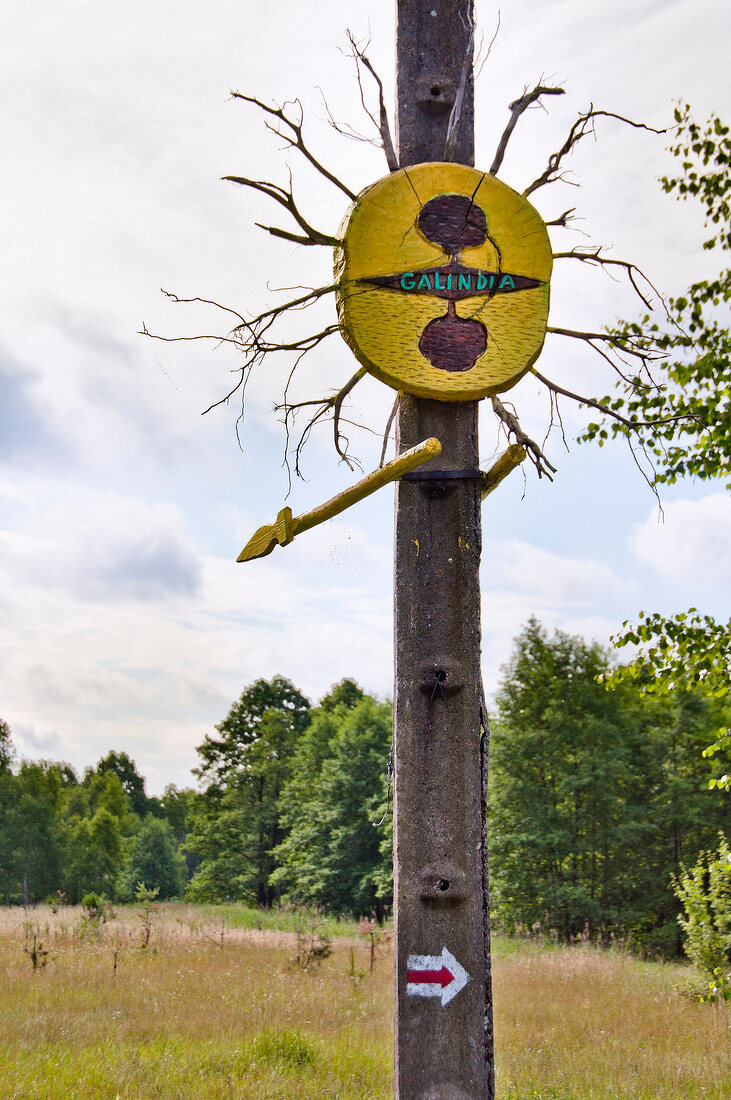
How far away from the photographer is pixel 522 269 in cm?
339

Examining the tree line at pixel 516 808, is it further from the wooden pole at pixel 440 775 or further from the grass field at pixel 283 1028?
the wooden pole at pixel 440 775

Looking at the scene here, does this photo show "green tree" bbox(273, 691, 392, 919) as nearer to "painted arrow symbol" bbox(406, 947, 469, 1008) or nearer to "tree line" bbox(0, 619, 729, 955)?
"tree line" bbox(0, 619, 729, 955)

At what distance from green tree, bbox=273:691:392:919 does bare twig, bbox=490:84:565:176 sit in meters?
21.7

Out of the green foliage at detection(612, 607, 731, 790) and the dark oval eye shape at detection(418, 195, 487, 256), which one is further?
the green foliage at detection(612, 607, 731, 790)

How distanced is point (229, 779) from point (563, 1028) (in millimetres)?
28097

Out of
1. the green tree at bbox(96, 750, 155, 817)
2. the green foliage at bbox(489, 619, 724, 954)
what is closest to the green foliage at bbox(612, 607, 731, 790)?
the green foliage at bbox(489, 619, 724, 954)

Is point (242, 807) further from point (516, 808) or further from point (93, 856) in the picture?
point (516, 808)

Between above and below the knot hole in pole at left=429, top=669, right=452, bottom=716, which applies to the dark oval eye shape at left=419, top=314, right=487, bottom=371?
above

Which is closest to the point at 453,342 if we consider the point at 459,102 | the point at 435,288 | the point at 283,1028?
the point at 435,288

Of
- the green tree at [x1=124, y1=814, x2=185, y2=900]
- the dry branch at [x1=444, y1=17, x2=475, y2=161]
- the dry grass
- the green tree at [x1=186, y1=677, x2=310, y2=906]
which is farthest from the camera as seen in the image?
the green tree at [x1=124, y1=814, x2=185, y2=900]

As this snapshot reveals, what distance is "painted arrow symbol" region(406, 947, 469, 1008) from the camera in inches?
114

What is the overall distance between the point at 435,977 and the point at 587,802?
18851 mm

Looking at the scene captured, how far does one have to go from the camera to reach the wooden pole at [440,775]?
2.88 metres

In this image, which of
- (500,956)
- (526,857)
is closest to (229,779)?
(526,857)
